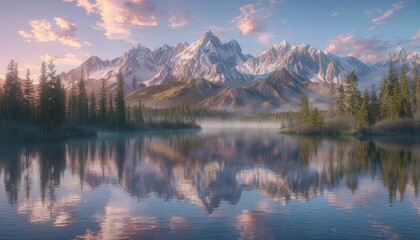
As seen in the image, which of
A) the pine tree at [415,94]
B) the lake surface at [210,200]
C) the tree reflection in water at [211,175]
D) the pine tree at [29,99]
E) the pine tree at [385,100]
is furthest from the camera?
the pine tree at [415,94]

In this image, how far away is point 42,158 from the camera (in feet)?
196

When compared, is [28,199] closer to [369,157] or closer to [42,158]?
[42,158]

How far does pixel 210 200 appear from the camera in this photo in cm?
3028

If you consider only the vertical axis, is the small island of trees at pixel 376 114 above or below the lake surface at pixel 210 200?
above

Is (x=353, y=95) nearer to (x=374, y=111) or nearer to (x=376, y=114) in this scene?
(x=374, y=111)

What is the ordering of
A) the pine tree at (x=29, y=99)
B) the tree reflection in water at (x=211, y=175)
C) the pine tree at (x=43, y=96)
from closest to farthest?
the tree reflection in water at (x=211, y=175) → the pine tree at (x=43, y=96) → the pine tree at (x=29, y=99)

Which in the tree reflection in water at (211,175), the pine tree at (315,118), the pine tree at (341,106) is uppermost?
the pine tree at (341,106)

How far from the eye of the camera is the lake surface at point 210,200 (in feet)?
71.5

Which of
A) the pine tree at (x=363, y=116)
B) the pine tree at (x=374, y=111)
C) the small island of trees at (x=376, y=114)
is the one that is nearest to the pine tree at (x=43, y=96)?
the small island of trees at (x=376, y=114)

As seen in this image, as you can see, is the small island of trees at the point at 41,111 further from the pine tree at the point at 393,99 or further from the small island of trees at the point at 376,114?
the pine tree at the point at 393,99

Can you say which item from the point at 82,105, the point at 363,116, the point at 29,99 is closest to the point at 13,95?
the point at 29,99

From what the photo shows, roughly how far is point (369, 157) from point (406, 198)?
3205cm

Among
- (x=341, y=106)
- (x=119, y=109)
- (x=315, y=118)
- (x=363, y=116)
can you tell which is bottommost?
(x=315, y=118)

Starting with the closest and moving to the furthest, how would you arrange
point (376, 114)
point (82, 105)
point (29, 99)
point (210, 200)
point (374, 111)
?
point (210, 200)
point (29, 99)
point (374, 111)
point (376, 114)
point (82, 105)
